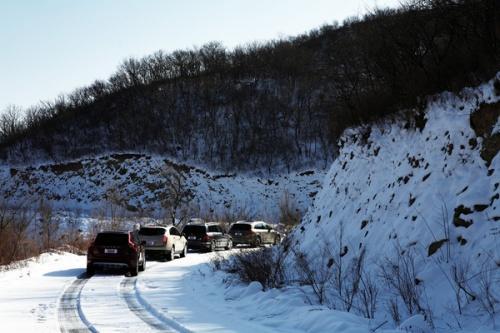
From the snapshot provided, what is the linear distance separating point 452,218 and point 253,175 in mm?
57793

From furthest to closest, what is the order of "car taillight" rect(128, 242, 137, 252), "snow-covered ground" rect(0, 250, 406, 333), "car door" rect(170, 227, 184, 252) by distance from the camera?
1. "car door" rect(170, 227, 184, 252)
2. "car taillight" rect(128, 242, 137, 252)
3. "snow-covered ground" rect(0, 250, 406, 333)

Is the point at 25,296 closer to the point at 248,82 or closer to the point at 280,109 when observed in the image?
the point at 280,109

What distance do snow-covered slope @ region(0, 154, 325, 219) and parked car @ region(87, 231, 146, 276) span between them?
3745cm

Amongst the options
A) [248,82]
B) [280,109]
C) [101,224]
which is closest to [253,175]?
[280,109]

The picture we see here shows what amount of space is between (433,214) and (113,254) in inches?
464

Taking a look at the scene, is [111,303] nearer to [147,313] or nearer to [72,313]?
[72,313]

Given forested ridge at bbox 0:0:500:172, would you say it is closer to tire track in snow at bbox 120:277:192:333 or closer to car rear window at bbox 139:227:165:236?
car rear window at bbox 139:227:165:236

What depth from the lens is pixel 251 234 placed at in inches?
1399

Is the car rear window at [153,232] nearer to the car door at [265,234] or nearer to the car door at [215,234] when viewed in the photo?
the car door at [215,234]

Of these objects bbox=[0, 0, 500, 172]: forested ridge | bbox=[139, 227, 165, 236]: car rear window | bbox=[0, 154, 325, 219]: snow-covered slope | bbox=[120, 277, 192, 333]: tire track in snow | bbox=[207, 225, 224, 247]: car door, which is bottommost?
bbox=[120, 277, 192, 333]: tire track in snow

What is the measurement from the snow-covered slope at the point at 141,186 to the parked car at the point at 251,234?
2045cm

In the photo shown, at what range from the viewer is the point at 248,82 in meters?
85.9

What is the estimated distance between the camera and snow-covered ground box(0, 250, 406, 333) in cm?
924

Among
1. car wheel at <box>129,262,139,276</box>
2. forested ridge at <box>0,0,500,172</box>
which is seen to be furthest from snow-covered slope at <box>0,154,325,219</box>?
car wheel at <box>129,262,139,276</box>
